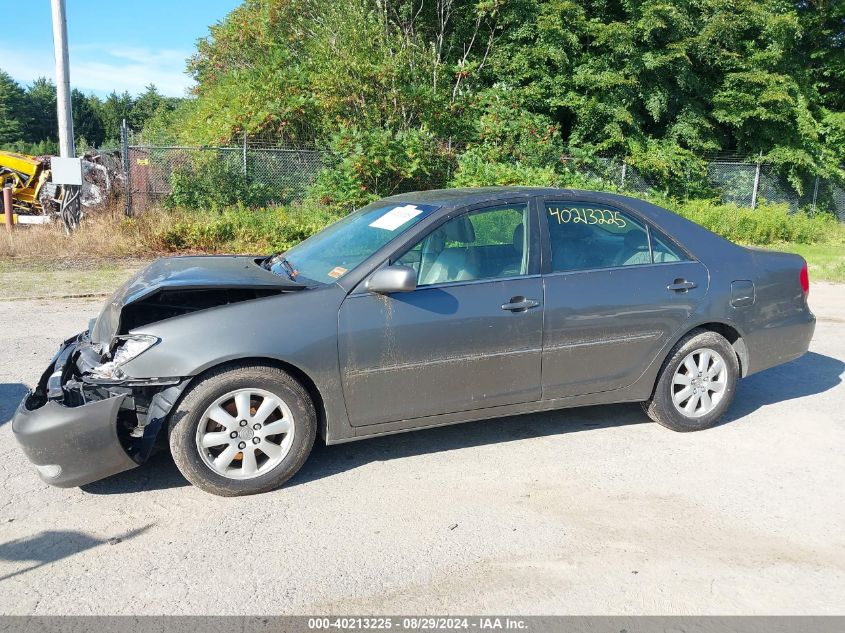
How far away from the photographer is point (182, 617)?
Result: 298 cm

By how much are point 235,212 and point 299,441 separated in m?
11.7

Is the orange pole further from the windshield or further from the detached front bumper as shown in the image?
the detached front bumper

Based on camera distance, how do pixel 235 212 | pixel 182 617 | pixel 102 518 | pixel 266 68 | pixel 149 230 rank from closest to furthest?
pixel 182 617, pixel 102 518, pixel 149 230, pixel 235 212, pixel 266 68

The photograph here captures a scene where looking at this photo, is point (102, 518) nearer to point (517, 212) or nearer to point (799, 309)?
point (517, 212)

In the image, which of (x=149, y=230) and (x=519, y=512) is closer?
(x=519, y=512)

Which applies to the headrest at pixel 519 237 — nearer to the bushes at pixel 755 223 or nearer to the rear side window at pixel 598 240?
the rear side window at pixel 598 240

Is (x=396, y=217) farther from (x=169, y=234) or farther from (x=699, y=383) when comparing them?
(x=169, y=234)

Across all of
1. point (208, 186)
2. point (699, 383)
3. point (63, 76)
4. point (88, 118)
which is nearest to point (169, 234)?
point (208, 186)

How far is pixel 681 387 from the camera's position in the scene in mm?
5113

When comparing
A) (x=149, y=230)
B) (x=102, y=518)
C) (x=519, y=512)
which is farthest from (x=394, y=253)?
(x=149, y=230)

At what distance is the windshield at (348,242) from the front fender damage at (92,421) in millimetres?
1158

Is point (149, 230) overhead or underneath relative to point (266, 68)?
underneath

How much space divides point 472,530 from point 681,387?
7.09 feet

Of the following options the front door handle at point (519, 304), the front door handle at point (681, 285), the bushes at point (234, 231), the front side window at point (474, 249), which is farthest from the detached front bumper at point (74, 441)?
the bushes at point (234, 231)
